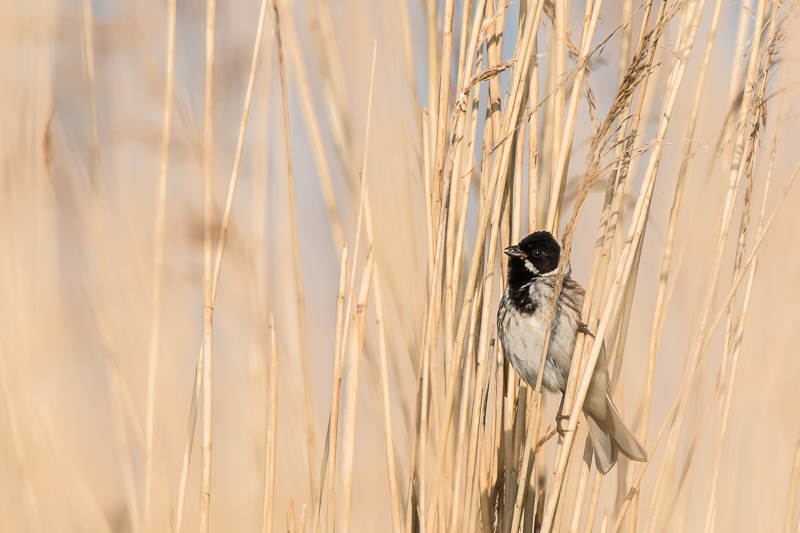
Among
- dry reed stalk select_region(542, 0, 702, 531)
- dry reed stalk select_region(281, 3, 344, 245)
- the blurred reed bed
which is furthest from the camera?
dry reed stalk select_region(281, 3, 344, 245)

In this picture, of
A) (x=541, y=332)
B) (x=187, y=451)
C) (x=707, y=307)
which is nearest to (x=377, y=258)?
(x=541, y=332)

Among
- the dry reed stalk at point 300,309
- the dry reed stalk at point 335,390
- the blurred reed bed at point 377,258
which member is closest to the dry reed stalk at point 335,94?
the blurred reed bed at point 377,258

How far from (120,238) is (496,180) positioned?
134cm

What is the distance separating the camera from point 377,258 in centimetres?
171

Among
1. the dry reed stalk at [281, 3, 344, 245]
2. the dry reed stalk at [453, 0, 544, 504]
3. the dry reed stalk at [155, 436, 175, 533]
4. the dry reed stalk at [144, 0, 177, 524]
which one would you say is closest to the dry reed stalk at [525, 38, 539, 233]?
the dry reed stalk at [453, 0, 544, 504]

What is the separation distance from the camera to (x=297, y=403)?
5.91 ft

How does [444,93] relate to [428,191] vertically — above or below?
above

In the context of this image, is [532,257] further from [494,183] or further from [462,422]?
[462,422]

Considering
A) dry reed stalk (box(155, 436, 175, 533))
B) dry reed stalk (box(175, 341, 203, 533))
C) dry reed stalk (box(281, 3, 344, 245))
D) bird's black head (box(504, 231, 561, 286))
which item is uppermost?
dry reed stalk (box(281, 3, 344, 245))

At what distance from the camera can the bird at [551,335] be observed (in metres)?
1.43

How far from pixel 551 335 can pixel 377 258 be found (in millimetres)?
524

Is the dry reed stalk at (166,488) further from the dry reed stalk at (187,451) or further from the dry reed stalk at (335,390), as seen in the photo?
the dry reed stalk at (335,390)

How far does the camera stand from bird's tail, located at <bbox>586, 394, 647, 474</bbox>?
1408mm

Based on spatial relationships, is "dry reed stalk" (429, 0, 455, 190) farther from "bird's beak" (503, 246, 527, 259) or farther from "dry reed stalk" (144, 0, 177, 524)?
"dry reed stalk" (144, 0, 177, 524)
